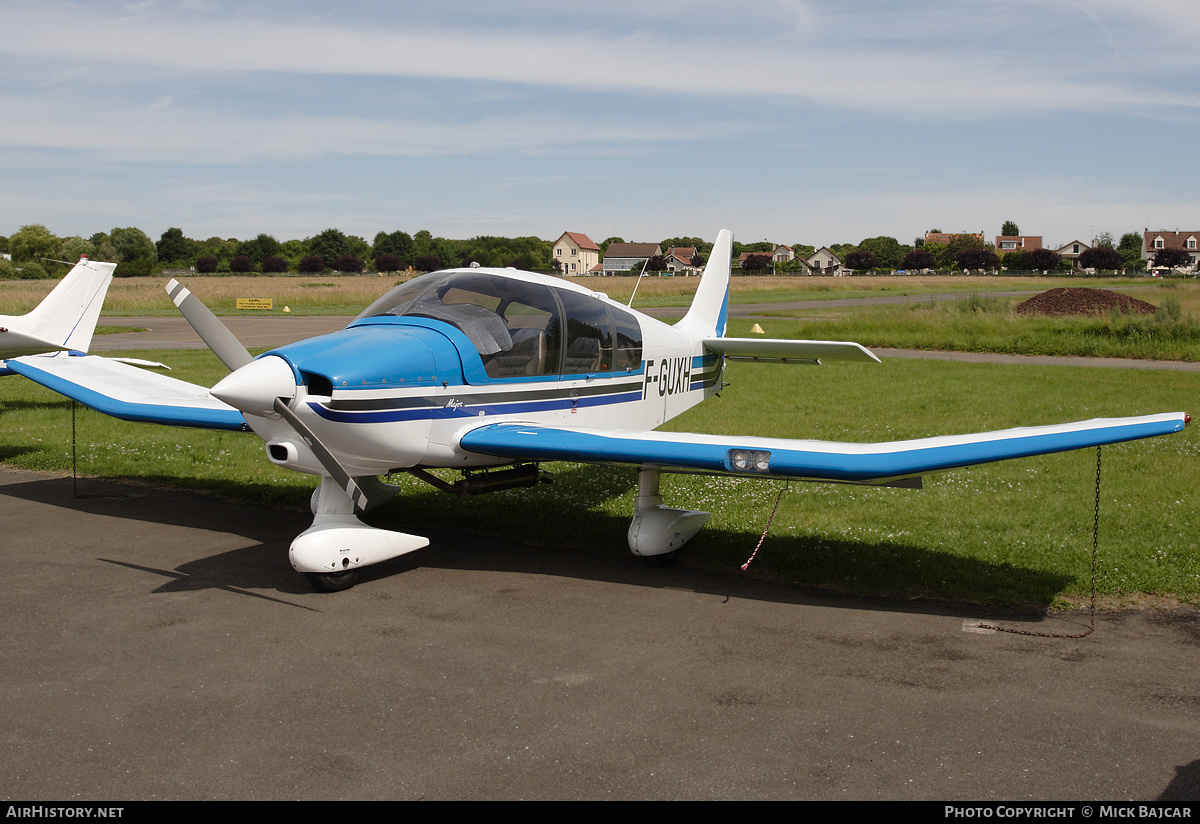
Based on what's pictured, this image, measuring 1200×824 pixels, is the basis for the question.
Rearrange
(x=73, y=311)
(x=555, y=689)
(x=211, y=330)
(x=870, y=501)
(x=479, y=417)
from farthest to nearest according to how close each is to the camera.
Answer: (x=73, y=311)
(x=870, y=501)
(x=479, y=417)
(x=211, y=330)
(x=555, y=689)

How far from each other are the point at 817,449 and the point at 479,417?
2.60 metres

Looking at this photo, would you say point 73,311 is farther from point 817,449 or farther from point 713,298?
point 817,449

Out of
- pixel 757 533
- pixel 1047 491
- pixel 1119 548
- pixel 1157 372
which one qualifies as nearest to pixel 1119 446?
pixel 1047 491

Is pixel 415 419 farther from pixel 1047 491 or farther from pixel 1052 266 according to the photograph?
pixel 1052 266

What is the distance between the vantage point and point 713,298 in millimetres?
10773

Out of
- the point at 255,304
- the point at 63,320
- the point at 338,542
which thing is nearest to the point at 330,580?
the point at 338,542

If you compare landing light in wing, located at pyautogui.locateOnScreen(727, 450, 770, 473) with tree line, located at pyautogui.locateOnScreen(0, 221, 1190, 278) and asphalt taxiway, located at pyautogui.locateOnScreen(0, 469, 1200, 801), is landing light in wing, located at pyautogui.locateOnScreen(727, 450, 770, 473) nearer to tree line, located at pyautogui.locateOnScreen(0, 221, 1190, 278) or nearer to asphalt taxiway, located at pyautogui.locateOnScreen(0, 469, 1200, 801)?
asphalt taxiway, located at pyautogui.locateOnScreen(0, 469, 1200, 801)

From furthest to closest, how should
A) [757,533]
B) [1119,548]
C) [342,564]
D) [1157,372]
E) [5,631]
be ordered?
[1157,372], [757,533], [1119,548], [342,564], [5,631]

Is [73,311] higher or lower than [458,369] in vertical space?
higher

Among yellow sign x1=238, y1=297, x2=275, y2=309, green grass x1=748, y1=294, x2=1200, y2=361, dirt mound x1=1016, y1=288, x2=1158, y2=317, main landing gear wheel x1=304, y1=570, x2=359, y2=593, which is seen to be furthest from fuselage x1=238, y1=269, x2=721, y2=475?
yellow sign x1=238, y1=297, x2=275, y2=309

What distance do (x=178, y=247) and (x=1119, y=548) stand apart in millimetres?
138618

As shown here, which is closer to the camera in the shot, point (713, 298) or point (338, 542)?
point (338, 542)

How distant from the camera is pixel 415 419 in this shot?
639 centimetres
